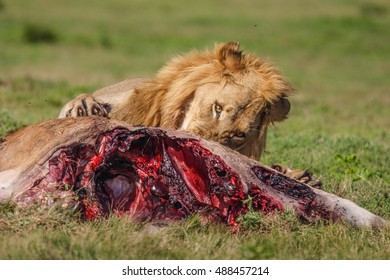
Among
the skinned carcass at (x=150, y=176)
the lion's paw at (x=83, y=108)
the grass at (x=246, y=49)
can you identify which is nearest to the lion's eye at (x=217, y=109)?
the skinned carcass at (x=150, y=176)

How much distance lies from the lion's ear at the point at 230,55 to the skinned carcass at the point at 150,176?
1132mm

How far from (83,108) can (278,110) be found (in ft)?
4.83

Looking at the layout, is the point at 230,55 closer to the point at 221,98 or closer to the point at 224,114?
the point at 221,98

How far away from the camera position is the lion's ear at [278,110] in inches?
252

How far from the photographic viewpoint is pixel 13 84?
1303cm

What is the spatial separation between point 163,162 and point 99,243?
856mm

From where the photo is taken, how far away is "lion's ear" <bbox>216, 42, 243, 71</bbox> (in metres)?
6.36

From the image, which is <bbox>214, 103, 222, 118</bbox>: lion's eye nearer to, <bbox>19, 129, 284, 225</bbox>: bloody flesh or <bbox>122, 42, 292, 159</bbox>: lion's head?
<bbox>122, 42, 292, 159</bbox>: lion's head

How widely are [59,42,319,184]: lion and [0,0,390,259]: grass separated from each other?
3.25 feet

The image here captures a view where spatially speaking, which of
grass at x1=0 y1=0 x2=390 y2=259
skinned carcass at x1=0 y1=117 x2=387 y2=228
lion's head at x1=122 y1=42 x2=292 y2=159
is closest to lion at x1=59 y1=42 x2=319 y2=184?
lion's head at x1=122 y1=42 x2=292 y2=159

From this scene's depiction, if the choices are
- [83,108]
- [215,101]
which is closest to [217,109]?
[215,101]

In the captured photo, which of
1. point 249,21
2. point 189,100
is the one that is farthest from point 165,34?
point 189,100

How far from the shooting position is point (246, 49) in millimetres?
7426
